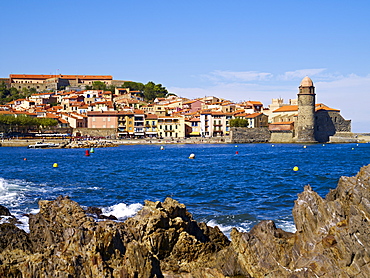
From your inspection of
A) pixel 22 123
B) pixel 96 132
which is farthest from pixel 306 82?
pixel 22 123

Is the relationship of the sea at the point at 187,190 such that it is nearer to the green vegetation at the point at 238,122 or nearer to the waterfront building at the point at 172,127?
the green vegetation at the point at 238,122

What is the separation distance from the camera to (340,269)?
7.40m

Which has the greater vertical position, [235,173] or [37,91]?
[37,91]

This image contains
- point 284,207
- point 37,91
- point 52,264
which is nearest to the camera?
point 52,264

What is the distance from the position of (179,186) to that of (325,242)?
16.3 m

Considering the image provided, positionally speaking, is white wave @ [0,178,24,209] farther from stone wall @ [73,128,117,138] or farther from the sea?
stone wall @ [73,128,117,138]

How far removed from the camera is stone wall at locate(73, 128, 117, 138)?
3339 inches

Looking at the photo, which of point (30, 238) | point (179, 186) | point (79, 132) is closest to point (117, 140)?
point (79, 132)

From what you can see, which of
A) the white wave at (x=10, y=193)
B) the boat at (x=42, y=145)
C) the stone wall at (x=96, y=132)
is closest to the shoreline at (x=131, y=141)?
the boat at (x=42, y=145)

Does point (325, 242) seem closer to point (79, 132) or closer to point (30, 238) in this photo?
point (30, 238)

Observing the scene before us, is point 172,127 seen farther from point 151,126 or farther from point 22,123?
point 22,123

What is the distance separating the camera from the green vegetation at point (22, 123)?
79875 millimetres

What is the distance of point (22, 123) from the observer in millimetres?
80312

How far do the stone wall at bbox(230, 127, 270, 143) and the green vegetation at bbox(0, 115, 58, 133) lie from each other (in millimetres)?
27220
